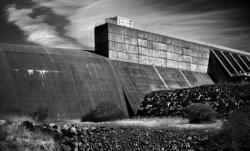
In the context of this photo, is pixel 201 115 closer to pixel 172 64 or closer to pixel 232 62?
pixel 172 64

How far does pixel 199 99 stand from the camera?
27406 mm

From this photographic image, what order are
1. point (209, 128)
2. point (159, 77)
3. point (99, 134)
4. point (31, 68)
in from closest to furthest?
point (99, 134) → point (209, 128) → point (31, 68) → point (159, 77)

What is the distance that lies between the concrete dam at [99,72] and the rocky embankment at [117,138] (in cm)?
767

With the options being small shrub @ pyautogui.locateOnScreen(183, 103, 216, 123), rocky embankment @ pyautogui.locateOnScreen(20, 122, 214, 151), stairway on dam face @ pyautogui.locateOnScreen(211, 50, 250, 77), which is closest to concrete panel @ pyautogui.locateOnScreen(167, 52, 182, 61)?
stairway on dam face @ pyautogui.locateOnScreen(211, 50, 250, 77)

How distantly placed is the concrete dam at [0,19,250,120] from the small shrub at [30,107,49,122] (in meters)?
0.64

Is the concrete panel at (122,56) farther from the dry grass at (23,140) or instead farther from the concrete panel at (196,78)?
the dry grass at (23,140)

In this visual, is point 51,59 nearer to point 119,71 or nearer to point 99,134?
point 119,71

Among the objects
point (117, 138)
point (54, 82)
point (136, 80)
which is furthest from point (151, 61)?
point (117, 138)

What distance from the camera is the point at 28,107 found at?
23406 mm

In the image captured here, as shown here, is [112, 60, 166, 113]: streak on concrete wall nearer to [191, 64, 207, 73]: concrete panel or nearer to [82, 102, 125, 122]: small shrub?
[82, 102, 125, 122]: small shrub

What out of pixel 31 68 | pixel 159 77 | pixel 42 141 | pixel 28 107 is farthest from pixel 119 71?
pixel 42 141

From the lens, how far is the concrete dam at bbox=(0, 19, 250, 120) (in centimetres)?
2450

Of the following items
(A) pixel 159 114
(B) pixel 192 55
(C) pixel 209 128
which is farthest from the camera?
(B) pixel 192 55

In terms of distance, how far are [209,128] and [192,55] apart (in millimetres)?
26879
